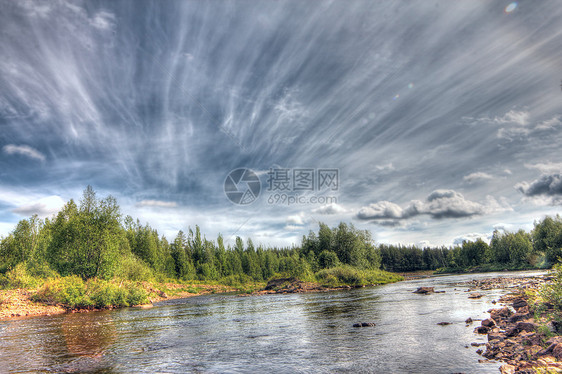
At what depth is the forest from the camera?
50.7m

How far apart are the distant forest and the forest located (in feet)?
0.52

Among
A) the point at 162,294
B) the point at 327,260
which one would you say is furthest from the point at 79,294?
the point at 327,260

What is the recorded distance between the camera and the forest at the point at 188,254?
166 ft

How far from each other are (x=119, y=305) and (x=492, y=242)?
203 meters

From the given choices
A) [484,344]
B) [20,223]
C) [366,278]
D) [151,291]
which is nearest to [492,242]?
[366,278]

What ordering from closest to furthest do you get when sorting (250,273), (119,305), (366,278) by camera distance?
(119,305) < (366,278) < (250,273)

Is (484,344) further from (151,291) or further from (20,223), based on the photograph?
(20,223)

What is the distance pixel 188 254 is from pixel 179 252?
1642 cm

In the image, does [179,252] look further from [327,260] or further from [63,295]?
[63,295]

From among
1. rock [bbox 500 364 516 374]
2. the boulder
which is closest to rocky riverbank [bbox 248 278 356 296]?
the boulder

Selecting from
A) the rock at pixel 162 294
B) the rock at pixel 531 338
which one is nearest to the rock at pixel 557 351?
the rock at pixel 531 338

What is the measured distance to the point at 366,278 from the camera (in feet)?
267

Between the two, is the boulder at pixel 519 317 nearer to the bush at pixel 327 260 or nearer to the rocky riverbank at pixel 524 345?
the rocky riverbank at pixel 524 345

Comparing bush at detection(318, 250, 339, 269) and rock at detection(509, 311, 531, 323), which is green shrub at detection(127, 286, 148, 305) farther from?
bush at detection(318, 250, 339, 269)
